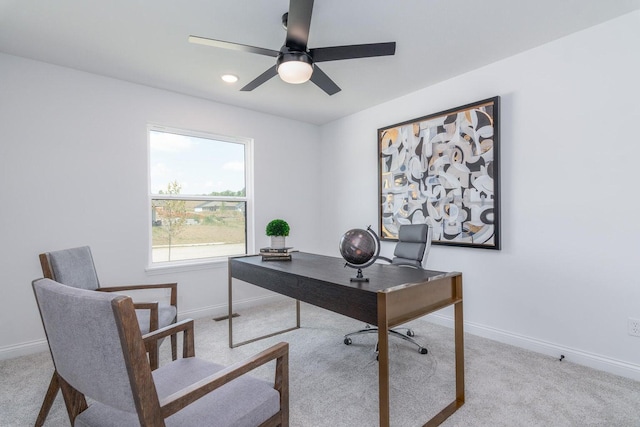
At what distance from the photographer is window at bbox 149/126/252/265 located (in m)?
3.54

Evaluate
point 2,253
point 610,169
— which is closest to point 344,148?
point 610,169

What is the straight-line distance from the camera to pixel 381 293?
156cm

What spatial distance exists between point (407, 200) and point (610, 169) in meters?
1.70

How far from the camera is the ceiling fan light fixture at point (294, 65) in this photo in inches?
77.9

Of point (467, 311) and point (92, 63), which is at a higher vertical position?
point (92, 63)

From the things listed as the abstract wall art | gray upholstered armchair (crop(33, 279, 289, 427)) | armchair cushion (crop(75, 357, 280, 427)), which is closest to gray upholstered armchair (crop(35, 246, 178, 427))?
armchair cushion (crop(75, 357, 280, 427))

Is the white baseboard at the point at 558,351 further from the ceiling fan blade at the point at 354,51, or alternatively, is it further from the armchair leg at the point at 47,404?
the armchair leg at the point at 47,404

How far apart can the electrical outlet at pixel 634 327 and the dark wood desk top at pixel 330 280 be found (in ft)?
4.71

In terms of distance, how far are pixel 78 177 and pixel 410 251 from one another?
312 centimetres

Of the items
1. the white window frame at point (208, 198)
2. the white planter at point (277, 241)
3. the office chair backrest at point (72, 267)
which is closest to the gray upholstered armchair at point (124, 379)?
the office chair backrest at point (72, 267)

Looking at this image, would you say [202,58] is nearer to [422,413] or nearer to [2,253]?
[2,253]

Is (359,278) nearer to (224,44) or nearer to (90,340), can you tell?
(90,340)

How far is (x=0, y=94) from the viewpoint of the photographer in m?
2.66

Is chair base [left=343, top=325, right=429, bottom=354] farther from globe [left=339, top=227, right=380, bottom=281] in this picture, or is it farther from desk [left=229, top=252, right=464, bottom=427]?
globe [left=339, top=227, right=380, bottom=281]
